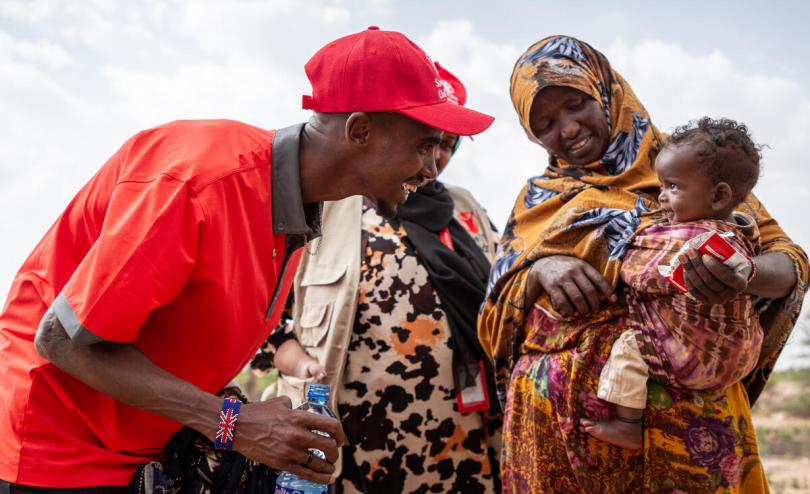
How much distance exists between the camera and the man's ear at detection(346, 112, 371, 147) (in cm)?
205

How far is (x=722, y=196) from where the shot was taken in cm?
237

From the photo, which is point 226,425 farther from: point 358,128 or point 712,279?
point 712,279

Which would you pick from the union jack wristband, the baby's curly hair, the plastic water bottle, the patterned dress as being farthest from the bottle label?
the baby's curly hair

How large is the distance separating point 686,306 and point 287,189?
4.36 feet

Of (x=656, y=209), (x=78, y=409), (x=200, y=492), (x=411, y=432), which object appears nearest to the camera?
(x=78, y=409)

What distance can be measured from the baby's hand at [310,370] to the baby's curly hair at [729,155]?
178cm

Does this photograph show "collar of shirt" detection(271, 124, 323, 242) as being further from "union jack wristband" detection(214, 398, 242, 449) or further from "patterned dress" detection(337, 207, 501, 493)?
"patterned dress" detection(337, 207, 501, 493)

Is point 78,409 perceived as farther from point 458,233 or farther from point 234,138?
point 458,233

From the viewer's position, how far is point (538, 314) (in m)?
2.71

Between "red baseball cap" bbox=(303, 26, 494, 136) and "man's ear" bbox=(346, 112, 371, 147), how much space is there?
2 cm

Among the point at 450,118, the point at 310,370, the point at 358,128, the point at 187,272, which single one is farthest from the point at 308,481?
the point at 310,370

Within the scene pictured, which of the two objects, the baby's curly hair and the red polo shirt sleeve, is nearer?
Result: the red polo shirt sleeve

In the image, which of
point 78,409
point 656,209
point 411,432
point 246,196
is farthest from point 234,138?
point 411,432

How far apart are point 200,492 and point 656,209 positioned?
1863 mm
